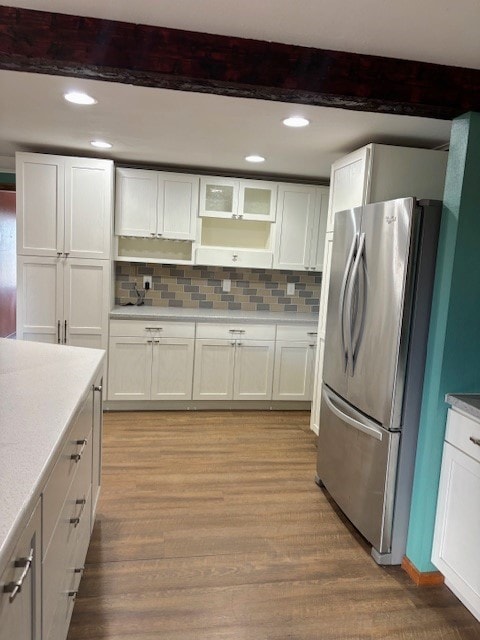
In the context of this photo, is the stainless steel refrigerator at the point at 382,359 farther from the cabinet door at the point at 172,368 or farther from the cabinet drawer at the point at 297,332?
the cabinet door at the point at 172,368

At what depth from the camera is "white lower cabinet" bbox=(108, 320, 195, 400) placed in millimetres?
4039

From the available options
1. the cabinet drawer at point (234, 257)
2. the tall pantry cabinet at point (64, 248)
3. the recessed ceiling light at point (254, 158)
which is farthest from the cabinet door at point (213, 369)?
the recessed ceiling light at point (254, 158)

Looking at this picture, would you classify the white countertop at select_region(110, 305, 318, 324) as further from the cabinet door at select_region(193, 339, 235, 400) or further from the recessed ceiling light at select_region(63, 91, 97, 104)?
the recessed ceiling light at select_region(63, 91, 97, 104)

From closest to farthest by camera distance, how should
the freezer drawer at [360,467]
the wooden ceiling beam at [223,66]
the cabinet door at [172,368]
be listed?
the wooden ceiling beam at [223,66], the freezer drawer at [360,467], the cabinet door at [172,368]

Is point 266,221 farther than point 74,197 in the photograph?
Yes

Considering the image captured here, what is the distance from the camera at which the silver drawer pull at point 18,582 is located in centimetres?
89

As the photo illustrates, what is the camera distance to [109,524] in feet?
8.00

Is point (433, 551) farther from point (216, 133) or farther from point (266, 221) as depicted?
point (266, 221)

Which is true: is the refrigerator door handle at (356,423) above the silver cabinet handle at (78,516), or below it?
above

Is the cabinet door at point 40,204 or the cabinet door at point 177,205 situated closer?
the cabinet door at point 40,204

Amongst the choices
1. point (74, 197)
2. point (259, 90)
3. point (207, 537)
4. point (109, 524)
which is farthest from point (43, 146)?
point (207, 537)

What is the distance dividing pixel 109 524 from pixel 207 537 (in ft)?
1.73

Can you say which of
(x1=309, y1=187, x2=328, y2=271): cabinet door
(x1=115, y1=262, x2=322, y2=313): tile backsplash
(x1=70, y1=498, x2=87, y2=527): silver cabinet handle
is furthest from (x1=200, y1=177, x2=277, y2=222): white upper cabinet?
(x1=70, y1=498, x2=87, y2=527): silver cabinet handle

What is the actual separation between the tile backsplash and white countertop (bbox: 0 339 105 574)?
7.08 feet
